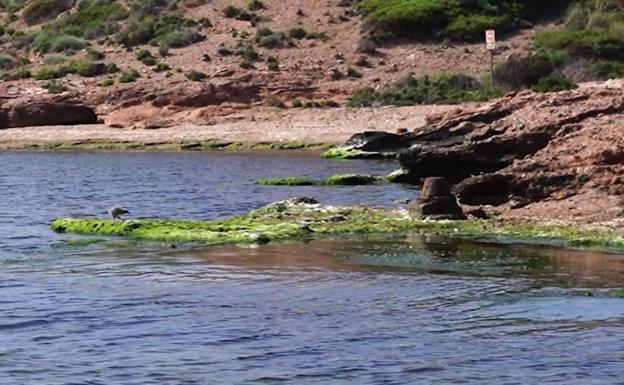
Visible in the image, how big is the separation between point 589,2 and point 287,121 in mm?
17538

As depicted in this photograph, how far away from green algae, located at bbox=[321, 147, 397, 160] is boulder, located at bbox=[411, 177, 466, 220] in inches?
618

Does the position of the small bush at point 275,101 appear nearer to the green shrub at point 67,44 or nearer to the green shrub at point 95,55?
the green shrub at point 95,55

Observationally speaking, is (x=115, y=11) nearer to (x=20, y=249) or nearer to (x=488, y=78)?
(x=488, y=78)

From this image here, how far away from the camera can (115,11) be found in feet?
209

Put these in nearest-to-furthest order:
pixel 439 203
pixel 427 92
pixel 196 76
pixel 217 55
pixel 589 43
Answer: pixel 439 203
pixel 427 92
pixel 196 76
pixel 589 43
pixel 217 55

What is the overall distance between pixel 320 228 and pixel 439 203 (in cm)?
181

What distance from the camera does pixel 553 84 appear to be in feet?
148

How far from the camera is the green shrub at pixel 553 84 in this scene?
144ft

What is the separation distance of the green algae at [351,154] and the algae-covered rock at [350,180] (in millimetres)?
6129

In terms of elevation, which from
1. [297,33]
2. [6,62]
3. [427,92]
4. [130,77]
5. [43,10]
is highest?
[43,10]

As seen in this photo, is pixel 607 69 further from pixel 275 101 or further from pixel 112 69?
pixel 112 69

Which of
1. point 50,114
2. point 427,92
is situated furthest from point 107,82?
point 427,92

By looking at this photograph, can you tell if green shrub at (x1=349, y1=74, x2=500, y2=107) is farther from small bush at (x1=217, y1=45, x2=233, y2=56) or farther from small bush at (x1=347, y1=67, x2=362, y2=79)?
small bush at (x1=217, y1=45, x2=233, y2=56)

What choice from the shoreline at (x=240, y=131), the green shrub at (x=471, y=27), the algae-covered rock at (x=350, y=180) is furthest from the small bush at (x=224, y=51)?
the algae-covered rock at (x=350, y=180)
